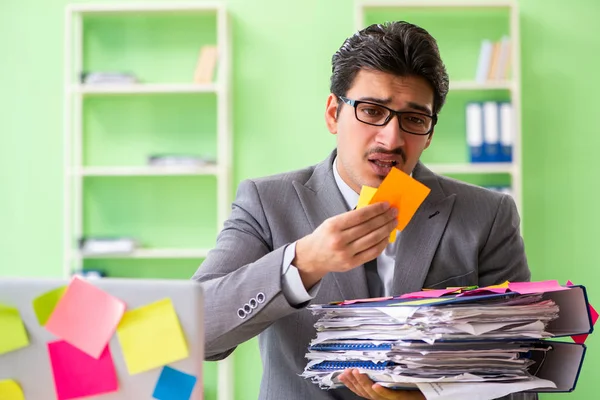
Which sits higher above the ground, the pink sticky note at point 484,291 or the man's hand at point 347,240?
the man's hand at point 347,240

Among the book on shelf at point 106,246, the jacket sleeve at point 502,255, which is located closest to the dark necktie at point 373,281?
the jacket sleeve at point 502,255

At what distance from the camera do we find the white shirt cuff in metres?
1.33

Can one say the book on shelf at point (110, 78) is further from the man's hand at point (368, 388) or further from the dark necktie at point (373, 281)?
the man's hand at point (368, 388)

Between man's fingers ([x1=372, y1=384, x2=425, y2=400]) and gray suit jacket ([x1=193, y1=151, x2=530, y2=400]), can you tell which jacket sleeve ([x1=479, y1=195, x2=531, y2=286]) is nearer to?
gray suit jacket ([x1=193, y1=151, x2=530, y2=400])

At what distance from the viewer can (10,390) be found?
3.14 feet

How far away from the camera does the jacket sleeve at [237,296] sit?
1351 millimetres

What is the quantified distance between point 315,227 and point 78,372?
84 cm

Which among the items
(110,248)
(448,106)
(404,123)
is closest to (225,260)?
(404,123)

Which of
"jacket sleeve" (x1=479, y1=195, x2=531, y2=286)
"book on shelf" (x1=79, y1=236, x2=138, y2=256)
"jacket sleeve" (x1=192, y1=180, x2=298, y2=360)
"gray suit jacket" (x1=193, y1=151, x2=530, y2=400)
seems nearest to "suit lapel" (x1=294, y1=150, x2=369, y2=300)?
"gray suit jacket" (x1=193, y1=151, x2=530, y2=400)

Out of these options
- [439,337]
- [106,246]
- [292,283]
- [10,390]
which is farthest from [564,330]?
[106,246]

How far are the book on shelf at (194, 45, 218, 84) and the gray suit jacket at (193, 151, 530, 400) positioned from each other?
7.52ft

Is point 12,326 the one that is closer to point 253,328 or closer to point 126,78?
point 253,328

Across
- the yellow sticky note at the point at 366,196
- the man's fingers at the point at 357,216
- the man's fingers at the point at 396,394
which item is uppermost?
the yellow sticky note at the point at 366,196

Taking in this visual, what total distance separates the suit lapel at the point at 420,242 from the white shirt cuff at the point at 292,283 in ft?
1.15
